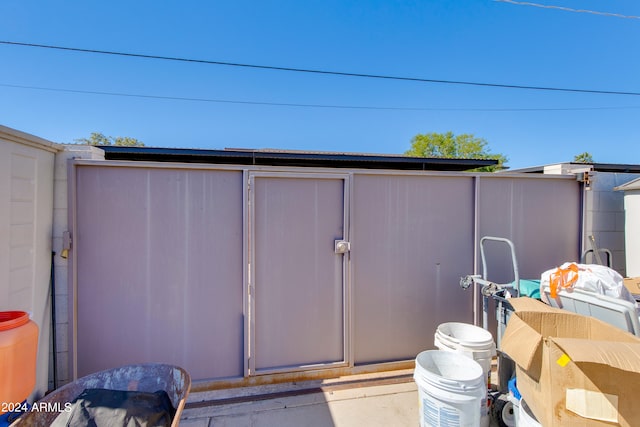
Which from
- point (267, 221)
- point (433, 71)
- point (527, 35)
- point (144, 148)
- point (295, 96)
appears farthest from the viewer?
point (295, 96)

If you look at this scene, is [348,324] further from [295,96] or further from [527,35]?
[295,96]

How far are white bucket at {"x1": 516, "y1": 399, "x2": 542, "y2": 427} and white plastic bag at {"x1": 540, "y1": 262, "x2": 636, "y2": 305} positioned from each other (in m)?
0.75

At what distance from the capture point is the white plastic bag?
172 cm

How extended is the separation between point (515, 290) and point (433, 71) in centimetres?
580

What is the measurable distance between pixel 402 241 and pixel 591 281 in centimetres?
123

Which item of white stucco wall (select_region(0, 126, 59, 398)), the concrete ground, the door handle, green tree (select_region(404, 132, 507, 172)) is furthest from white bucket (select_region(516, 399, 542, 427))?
green tree (select_region(404, 132, 507, 172))

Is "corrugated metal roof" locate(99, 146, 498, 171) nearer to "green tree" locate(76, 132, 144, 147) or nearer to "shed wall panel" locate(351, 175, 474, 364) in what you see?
"shed wall panel" locate(351, 175, 474, 364)

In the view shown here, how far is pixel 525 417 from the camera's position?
1440 millimetres

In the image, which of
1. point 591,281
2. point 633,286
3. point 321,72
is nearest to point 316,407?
point 591,281

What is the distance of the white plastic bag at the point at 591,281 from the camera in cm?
172

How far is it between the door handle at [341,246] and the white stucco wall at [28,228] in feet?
6.97

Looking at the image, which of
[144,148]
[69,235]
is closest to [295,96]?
[144,148]

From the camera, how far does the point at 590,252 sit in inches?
106

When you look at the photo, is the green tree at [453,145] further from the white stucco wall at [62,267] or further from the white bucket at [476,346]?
the white stucco wall at [62,267]
